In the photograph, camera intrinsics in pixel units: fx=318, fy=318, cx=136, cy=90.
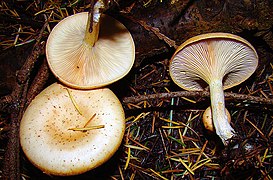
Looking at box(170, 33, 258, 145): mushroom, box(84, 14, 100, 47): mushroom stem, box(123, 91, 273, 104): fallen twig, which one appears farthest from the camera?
box(123, 91, 273, 104): fallen twig

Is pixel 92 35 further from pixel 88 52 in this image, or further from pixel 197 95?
pixel 197 95

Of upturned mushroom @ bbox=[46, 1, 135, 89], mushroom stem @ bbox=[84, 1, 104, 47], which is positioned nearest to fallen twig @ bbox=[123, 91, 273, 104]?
upturned mushroom @ bbox=[46, 1, 135, 89]

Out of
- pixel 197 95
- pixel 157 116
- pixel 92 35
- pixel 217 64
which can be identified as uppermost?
pixel 92 35

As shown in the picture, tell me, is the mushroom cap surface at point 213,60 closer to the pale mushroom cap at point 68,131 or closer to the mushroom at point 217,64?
the mushroom at point 217,64

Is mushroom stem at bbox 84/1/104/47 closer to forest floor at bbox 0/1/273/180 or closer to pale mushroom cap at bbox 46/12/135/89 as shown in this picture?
pale mushroom cap at bbox 46/12/135/89

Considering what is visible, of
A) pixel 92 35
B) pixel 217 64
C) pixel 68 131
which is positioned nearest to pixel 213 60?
pixel 217 64

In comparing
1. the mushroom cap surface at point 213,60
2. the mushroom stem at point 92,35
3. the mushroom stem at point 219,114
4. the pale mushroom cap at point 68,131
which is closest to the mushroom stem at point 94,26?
the mushroom stem at point 92,35
